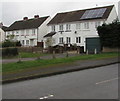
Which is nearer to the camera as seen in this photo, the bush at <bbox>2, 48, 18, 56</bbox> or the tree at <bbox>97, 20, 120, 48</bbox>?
the bush at <bbox>2, 48, 18, 56</bbox>

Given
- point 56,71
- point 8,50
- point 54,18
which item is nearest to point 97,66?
point 56,71

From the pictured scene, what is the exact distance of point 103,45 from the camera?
3569 centimetres

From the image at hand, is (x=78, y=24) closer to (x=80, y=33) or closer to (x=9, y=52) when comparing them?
(x=80, y=33)

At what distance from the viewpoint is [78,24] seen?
43.5 metres

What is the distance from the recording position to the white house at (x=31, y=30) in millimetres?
52188

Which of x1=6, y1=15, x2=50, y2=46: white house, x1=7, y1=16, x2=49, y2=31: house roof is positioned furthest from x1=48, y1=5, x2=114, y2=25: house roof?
x1=7, y1=16, x2=49, y2=31: house roof

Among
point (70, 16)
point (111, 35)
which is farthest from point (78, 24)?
point (111, 35)

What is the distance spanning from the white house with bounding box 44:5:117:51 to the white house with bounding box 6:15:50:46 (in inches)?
118

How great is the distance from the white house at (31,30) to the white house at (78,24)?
2.99m

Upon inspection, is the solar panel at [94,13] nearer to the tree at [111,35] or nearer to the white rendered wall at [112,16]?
the white rendered wall at [112,16]

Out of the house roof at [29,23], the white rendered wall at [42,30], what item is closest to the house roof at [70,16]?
the white rendered wall at [42,30]

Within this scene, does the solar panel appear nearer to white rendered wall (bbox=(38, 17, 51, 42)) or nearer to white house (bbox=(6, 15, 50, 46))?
white rendered wall (bbox=(38, 17, 51, 42))

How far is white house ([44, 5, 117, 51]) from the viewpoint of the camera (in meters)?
40.7

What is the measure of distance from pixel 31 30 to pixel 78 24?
14.5 meters
